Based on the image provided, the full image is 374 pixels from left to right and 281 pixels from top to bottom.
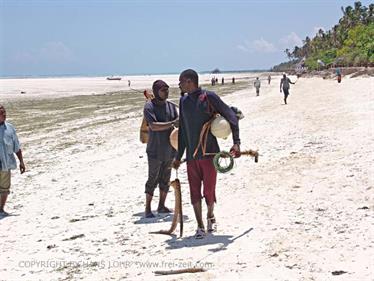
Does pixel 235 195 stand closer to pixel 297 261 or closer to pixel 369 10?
pixel 297 261

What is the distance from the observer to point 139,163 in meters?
12.0

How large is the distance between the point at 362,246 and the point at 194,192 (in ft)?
6.28

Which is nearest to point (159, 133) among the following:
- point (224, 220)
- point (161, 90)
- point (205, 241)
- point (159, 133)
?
point (159, 133)

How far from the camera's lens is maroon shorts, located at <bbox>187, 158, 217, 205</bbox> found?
6.07 metres

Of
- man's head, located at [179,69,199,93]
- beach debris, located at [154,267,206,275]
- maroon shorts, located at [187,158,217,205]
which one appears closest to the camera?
beach debris, located at [154,267,206,275]

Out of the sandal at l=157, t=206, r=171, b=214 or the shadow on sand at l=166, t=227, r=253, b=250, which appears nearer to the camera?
the shadow on sand at l=166, t=227, r=253, b=250

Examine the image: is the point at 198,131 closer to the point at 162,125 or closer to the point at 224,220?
the point at 162,125

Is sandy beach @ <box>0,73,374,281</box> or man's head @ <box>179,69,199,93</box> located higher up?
man's head @ <box>179,69,199,93</box>

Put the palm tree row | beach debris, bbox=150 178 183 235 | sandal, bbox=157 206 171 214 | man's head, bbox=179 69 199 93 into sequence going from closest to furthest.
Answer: man's head, bbox=179 69 199 93, beach debris, bbox=150 178 183 235, sandal, bbox=157 206 171 214, the palm tree row

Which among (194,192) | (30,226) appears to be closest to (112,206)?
(30,226)

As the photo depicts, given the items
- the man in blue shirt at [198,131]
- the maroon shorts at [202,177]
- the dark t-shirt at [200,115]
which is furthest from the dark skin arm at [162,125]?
the maroon shorts at [202,177]

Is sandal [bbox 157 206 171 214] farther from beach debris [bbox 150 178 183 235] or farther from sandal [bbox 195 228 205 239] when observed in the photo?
sandal [bbox 195 228 205 239]

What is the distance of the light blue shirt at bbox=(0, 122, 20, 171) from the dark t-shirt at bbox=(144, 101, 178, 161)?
2257 millimetres

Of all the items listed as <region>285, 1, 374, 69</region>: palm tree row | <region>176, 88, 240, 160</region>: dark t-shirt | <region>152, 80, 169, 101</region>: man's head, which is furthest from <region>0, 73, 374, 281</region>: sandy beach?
<region>285, 1, 374, 69</region>: palm tree row
